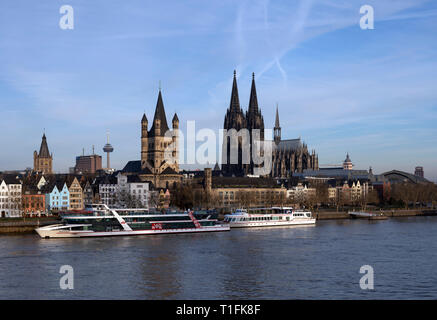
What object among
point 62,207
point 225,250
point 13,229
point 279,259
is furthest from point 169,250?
point 62,207

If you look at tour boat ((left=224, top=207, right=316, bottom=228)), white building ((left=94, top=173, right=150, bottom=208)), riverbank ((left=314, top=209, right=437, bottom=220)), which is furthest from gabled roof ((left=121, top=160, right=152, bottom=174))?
tour boat ((left=224, top=207, right=316, bottom=228))

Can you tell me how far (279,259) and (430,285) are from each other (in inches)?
496

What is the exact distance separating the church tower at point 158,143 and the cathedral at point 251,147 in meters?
21.1

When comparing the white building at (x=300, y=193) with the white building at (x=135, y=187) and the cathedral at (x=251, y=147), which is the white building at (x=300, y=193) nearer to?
the cathedral at (x=251, y=147)

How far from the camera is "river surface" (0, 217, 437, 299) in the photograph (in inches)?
1287

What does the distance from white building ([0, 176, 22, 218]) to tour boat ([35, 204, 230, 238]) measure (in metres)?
22.7

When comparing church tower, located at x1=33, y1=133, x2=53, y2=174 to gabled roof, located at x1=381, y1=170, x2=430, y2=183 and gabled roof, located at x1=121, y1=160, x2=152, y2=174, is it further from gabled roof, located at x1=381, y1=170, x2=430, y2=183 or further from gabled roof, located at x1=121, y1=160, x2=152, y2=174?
gabled roof, located at x1=381, y1=170, x2=430, y2=183

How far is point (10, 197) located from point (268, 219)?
3788 cm

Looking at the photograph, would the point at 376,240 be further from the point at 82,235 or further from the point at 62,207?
the point at 62,207

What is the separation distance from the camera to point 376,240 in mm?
58688

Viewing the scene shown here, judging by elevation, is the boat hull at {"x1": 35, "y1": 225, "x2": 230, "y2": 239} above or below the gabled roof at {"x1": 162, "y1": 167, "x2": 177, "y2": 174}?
below
